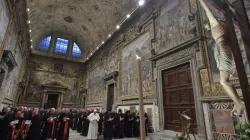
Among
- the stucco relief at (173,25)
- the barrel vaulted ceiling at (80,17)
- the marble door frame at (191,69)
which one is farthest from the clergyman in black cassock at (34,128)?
the barrel vaulted ceiling at (80,17)

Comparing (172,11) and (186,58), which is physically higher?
(172,11)

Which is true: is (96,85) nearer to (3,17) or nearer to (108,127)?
(108,127)

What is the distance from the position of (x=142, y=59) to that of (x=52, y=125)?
20.6 feet

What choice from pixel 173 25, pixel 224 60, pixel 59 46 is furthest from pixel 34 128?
pixel 59 46

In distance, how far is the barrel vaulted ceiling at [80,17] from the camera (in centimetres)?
1261

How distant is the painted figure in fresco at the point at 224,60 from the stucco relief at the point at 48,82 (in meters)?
20.6

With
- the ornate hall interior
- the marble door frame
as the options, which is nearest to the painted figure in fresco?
the ornate hall interior

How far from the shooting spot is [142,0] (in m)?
9.63

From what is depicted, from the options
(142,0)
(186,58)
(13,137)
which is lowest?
(13,137)

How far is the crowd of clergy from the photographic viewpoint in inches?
195

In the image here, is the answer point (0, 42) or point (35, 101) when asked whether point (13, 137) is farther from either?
point (35, 101)

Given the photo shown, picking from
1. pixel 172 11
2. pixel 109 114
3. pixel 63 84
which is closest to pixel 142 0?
pixel 172 11

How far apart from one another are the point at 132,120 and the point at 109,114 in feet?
4.14

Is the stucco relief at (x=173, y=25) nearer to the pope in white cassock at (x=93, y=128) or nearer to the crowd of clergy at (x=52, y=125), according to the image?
the crowd of clergy at (x=52, y=125)
